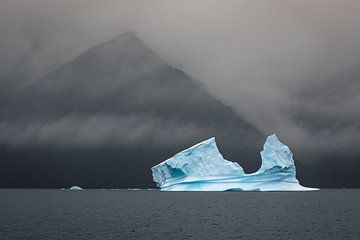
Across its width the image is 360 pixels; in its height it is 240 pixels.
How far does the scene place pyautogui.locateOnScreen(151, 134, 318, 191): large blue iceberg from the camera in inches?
3484

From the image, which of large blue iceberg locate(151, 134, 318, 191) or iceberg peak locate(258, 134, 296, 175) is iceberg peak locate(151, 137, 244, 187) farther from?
iceberg peak locate(258, 134, 296, 175)

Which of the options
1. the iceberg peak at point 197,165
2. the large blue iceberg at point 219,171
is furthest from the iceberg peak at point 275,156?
the iceberg peak at point 197,165

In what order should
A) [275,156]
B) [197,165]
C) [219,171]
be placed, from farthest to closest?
[219,171] → [197,165] → [275,156]

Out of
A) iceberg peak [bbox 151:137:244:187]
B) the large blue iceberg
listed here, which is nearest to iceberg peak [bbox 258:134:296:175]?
the large blue iceberg

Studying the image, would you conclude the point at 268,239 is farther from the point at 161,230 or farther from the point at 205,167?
the point at 205,167

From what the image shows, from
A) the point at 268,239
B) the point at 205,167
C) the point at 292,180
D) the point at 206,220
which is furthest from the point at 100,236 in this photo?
the point at 292,180

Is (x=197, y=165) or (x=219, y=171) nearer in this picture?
(x=197, y=165)

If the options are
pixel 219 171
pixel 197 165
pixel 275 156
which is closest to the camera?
pixel 275 156

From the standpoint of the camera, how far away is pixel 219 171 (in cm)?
9275

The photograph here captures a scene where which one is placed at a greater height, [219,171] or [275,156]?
[275,156]

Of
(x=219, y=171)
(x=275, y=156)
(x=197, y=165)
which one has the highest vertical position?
(x=275, y=156)

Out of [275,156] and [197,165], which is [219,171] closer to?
[197,165]

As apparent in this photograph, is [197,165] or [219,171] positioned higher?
[197,165]

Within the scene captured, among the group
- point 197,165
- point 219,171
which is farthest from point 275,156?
point 197,165
